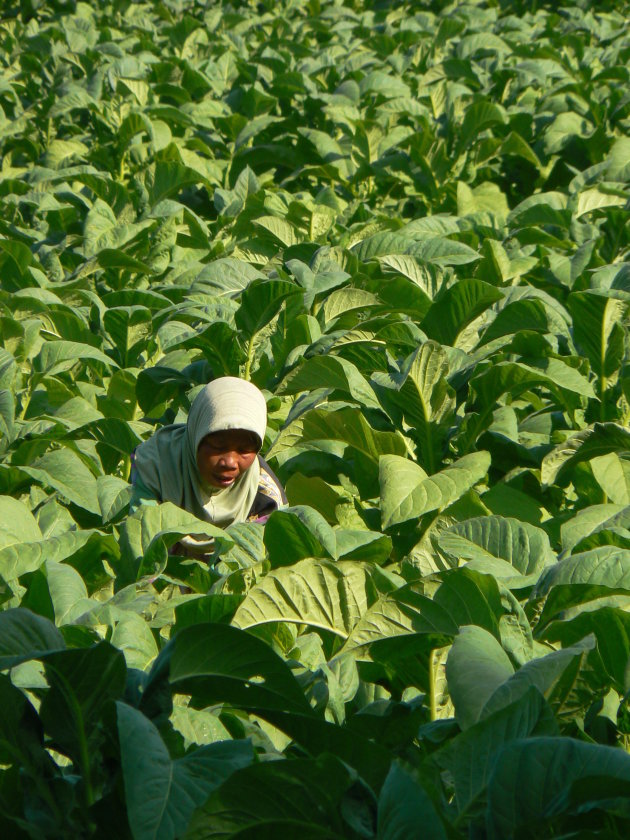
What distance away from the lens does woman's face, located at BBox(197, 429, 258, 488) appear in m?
3.30

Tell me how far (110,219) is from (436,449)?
2.51m

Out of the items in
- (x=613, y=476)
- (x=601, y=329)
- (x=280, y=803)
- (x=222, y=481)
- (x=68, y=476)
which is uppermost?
(x=280, y=803)

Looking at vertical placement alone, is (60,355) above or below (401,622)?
below

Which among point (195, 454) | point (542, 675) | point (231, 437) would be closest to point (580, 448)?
point (231, 437)

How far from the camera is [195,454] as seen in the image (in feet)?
11.0

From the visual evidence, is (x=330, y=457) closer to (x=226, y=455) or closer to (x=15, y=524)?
(x=226, y=455)

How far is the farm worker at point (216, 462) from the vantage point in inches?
128

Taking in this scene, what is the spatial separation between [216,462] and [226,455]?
1.3 inches

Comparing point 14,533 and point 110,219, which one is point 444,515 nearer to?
point 14,533

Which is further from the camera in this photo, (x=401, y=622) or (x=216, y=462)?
(x=216, y=462)

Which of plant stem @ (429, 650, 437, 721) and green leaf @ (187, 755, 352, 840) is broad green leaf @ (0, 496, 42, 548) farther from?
green leaf @ (187, 755, 352, 840)

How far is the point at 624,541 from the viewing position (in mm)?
2389

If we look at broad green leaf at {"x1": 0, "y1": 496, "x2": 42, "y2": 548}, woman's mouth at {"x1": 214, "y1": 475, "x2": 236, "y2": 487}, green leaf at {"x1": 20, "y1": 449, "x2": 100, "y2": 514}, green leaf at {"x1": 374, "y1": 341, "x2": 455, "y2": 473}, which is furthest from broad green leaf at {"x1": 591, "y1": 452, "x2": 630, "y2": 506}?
broad green leaf at {"x1": 0, "y1": 496, "x2": 42, "y2": 548}

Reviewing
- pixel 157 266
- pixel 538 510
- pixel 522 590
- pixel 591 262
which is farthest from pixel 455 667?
pixel 157 266
